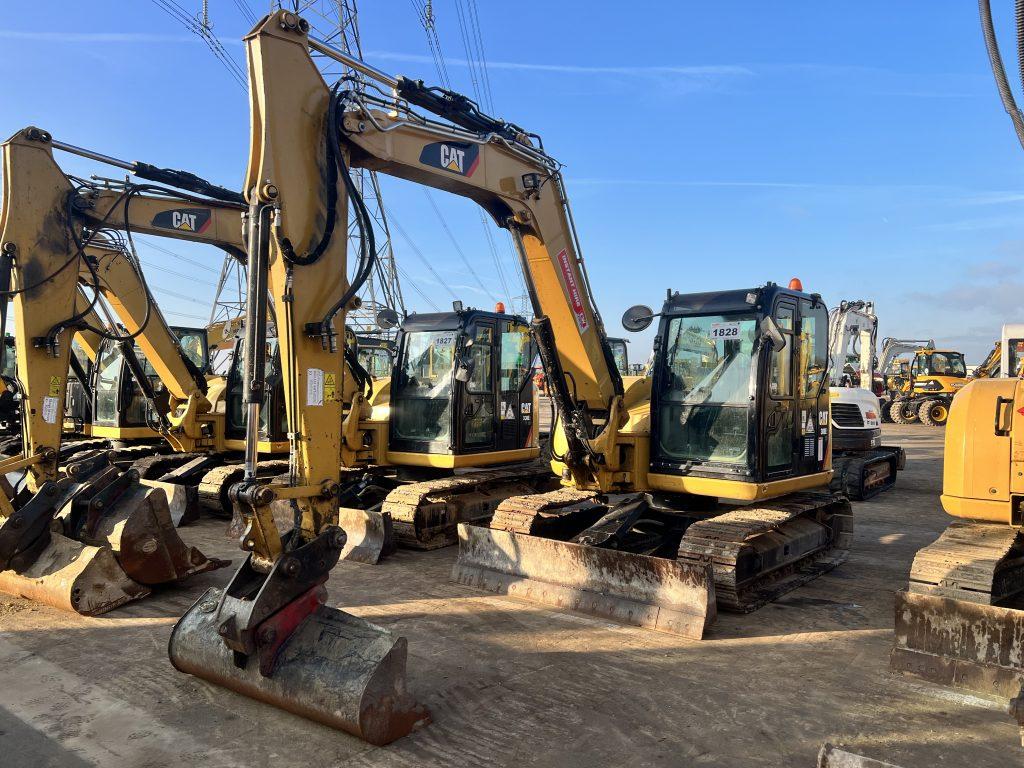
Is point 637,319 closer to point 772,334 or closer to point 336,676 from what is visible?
point 772,334

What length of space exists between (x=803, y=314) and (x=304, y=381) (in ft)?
14.6

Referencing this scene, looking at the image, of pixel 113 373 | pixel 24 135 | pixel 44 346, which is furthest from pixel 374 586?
pixel 113 373

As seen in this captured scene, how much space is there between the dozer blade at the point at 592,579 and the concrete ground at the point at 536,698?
155 millimetres

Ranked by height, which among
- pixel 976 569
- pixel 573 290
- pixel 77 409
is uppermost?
Answer: pixel 573 290

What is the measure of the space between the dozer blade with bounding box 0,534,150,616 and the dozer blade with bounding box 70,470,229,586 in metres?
0.11

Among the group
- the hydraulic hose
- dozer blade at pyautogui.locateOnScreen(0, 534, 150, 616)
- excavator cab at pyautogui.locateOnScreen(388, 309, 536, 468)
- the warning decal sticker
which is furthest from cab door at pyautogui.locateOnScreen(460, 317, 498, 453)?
the hydraulic hose

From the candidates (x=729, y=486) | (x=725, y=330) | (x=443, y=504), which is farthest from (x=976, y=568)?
(x=443, y=504)

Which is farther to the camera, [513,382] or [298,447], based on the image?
[513,382]

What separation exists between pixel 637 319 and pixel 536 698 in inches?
135

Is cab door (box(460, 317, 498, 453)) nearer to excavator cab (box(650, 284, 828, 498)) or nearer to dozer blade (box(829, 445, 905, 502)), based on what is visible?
excavator cab (box(650, 284, 828, 498))

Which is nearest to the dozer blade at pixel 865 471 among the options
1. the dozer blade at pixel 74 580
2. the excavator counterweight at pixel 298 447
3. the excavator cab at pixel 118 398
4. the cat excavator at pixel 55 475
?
the excavator counterweight at pixel 298 447

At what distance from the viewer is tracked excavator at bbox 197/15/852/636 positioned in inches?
218

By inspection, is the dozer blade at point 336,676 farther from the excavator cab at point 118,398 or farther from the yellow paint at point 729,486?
the excavator cab at point 118,398

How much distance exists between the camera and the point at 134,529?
6008mm
